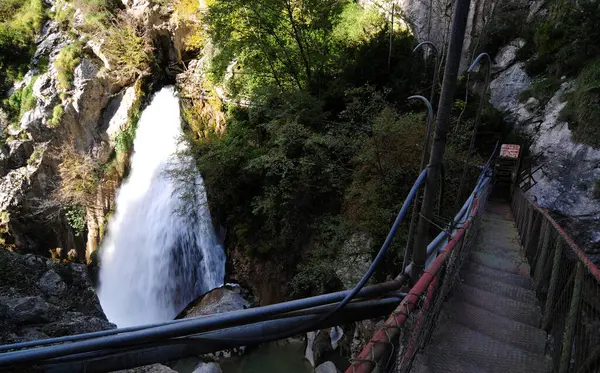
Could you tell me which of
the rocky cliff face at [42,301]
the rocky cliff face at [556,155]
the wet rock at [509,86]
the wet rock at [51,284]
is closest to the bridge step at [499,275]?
the rocky cliff face at [556,155]

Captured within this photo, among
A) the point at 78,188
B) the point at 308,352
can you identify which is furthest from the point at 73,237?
the point at 308,352

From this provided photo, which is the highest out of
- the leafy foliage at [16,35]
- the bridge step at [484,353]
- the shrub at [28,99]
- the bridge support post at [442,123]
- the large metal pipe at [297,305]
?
the leafy foliage at [16,35]

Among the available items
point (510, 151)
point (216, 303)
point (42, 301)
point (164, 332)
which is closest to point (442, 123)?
point (164, 332)

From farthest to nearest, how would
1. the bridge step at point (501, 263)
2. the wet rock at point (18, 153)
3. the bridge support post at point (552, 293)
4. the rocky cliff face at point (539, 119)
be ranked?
the wet rock at point (18, 153) → the rocky cliff face at point (539, 119) → the bridge step at point (501, 263) → the bridge support post at point (552, 293)

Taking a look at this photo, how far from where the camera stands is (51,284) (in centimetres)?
611

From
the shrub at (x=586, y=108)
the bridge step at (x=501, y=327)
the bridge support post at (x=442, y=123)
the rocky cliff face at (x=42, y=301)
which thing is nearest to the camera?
the bridge support post at (x=442, y=123)

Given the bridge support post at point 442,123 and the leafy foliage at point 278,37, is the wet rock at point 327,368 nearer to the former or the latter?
the bridge support post at point 442,123

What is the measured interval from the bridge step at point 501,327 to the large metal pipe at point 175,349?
2.48 meters

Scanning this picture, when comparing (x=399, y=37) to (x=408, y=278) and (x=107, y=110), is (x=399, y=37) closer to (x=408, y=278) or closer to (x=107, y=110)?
(x=408, y=278)

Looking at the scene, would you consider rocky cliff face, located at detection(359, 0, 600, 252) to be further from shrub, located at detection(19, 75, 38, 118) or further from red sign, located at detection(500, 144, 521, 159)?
shrub, located at detection(19, 75, 38, 118)

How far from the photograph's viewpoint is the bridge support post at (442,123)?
2.01m

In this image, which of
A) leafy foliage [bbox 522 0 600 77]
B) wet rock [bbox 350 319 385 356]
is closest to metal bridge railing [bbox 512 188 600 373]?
wet rock [bbox 350 319 385 356]

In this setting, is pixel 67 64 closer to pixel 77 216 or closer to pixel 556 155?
pixel 77 216

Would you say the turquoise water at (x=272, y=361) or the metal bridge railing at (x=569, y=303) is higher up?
the metal bridge railing at (x=569, y=303)
